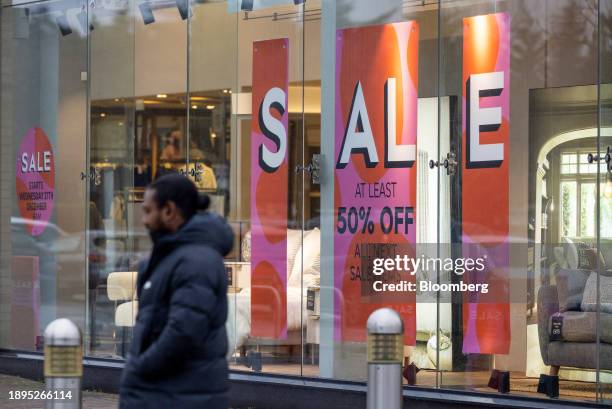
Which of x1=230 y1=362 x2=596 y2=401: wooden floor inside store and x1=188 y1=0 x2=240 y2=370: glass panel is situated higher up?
x1=188 y1=0 x2=240 y2=370: glass panel

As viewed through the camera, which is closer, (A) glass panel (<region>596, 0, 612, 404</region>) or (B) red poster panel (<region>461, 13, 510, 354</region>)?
(A) glass panel (<region>596, 0, 612, 404</region>)

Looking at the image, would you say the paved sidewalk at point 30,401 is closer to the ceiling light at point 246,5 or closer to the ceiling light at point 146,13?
the ceiling light at point 146,13

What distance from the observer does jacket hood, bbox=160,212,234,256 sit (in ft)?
15.7

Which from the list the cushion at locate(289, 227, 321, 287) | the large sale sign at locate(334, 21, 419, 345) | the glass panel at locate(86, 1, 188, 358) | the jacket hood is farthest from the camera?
the glass panel at locate(86, 1, 188, 358)

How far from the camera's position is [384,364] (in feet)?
18.9

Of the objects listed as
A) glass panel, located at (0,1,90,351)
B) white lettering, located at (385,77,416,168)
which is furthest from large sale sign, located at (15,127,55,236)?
white lettering, located at (385,77,416,168)

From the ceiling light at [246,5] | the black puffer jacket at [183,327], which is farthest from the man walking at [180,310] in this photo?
the ceiling light at [246,5]

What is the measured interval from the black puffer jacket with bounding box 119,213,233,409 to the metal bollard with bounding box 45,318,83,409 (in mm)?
924

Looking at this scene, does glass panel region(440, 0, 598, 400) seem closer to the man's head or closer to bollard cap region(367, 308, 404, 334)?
bollard cap region(367, 308, 404, 334)

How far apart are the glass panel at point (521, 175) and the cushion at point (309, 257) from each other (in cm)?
123

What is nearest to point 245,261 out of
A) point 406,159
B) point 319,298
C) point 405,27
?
point 319,298

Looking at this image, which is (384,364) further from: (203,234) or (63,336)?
(63,336)

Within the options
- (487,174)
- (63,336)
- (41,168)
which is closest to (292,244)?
(487,174)

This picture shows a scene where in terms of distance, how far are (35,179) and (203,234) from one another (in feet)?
24.2
